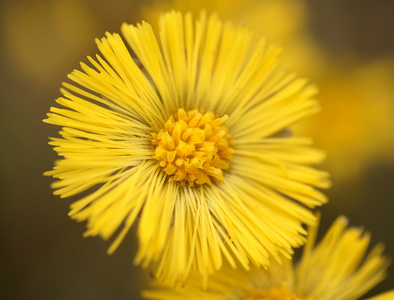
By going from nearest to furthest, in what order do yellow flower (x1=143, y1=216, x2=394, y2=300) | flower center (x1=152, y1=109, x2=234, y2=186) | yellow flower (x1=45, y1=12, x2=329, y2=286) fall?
1. yellow flower (x1=45, y1=12, x2=329, y2=286)
2. flower center (x1=152, y1=109, x2=234, y2=186)
3. yellow flower (x1=143, y1=216, x2=394, y2=300)

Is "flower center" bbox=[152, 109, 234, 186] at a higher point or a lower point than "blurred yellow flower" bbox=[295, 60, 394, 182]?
lower

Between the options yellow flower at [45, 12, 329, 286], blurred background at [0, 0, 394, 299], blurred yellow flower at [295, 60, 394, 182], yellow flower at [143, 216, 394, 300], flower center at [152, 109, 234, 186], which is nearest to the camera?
yellow flower at [45, 12, 329, 286]

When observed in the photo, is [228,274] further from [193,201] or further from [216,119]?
[216,119]

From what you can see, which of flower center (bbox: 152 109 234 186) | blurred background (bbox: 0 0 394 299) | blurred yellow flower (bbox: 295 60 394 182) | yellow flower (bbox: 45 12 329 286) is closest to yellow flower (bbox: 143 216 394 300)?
yellow flower (bbox: 45 12 329 286)

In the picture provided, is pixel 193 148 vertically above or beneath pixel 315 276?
above

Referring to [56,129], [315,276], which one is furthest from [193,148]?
[56,129]

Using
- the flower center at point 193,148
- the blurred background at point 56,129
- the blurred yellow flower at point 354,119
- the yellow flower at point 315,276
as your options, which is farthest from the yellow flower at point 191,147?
the blurred yellow flower at point 354,119

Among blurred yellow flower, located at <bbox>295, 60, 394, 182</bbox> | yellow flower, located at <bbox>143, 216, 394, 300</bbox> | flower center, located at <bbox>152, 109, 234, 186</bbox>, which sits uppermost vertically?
blurred yellow flower, located at <bbox>295, 60, 394, 182</bbox>

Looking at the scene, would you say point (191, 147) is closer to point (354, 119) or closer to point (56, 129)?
point (56, 129)

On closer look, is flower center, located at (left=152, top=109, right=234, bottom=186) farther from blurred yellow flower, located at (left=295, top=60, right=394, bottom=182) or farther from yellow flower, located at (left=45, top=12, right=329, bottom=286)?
blurred yellow flower, located at (left=295, top=60, right=394, bottom=182)

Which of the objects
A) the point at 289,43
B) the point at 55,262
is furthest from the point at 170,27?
the point at 55,262
